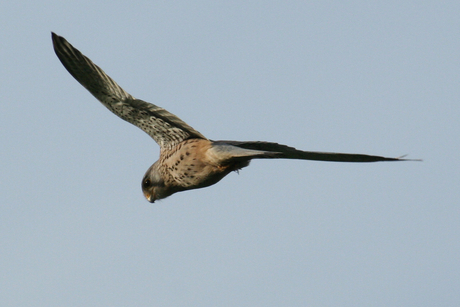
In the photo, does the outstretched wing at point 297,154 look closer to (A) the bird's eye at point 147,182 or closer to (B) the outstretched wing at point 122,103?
(B) the outstretched wing at point 122,103

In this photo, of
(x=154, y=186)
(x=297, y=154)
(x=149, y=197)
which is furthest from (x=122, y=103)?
(x=297, y=154)

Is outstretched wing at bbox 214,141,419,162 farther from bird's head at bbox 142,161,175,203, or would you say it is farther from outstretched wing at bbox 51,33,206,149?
bird's head at bbox 142,161,175,203

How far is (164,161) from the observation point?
788 cm

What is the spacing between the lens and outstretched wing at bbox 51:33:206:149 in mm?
6918

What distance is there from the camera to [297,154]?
6281mm

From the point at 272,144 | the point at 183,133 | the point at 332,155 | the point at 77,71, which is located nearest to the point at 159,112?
the point at 183,133

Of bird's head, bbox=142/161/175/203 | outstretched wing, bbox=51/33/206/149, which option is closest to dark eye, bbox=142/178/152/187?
bird's head, bbox=142/161/175/203

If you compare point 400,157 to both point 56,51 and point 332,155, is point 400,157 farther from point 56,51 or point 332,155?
point 56,51

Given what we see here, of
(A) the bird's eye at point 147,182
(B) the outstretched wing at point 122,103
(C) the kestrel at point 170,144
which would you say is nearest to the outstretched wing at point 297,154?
(C) the kestrel at point 170,144

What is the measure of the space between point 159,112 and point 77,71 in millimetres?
1011

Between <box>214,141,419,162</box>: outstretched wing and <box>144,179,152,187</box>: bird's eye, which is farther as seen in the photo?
<box>144,179,152,187</box>: bird's eye

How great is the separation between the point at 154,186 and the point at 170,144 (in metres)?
0.64

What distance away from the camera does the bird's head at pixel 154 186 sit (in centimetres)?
797

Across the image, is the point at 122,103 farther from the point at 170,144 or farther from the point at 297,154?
the point at 297,154
